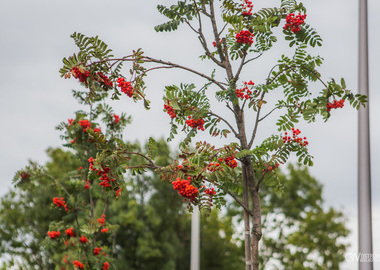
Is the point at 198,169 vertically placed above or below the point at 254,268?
above

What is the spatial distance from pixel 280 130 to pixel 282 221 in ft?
44.6

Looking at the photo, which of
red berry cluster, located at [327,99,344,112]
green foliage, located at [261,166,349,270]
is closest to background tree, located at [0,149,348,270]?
green foliage, located at [261,166,349,270]

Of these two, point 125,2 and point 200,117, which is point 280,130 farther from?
point 125,2

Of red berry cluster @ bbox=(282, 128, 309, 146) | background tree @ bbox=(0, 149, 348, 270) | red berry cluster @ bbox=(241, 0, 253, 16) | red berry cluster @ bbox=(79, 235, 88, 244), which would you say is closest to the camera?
red berry cluster @ bbox=(282, 128, 309, 146)

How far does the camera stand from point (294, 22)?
3.34 m

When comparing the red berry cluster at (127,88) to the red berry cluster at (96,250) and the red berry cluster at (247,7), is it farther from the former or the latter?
the red berry cluster at (96,250)

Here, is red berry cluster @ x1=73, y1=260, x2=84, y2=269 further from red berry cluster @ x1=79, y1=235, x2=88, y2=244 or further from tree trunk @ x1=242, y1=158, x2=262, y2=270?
tree trunk @ x1=242, y1=158, x2=262, y2=270

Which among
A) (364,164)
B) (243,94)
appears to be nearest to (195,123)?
(243,94)

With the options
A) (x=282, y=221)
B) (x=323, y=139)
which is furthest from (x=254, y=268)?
(x=282, y=221)

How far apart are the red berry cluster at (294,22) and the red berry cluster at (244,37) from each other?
26cm

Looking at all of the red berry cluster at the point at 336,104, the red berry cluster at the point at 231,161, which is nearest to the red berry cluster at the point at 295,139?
the red berry cluster at the point at 336,104

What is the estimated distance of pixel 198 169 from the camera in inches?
114

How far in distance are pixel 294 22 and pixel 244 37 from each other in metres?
0.36

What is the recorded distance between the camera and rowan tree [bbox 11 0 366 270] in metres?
3.05
